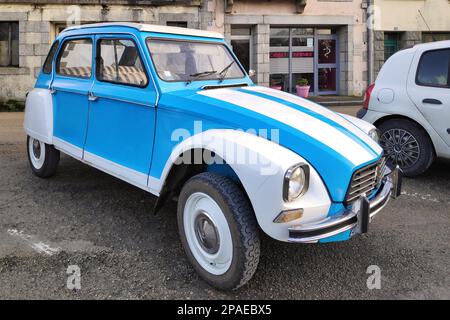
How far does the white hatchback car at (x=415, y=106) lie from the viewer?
514 cm

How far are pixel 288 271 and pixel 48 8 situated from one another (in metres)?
14.7

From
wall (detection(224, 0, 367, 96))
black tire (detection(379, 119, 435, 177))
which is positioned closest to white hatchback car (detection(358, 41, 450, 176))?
black tire (detection(379, 119, 435, 177))

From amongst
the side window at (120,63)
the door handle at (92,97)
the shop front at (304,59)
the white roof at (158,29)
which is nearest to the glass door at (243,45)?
the shop front at (304,59)

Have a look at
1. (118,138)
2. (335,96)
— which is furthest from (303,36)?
(118,138)

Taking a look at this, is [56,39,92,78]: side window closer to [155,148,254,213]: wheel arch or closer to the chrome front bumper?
[155,148,254,213]: wheel arch

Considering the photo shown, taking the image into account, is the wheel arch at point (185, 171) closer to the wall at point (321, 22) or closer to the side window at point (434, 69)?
the side window at point (434, 69)

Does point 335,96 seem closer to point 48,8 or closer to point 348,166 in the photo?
point 48,8

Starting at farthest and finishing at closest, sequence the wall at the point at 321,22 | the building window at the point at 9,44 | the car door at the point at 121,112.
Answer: the wall at the point at 321,22 < the building window at the point at 9,44 < the car door at the point at 121,112

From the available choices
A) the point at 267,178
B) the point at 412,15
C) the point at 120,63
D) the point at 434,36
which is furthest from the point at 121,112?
the point at 434,36

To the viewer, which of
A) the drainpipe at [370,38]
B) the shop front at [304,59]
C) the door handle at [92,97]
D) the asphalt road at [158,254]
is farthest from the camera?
the shop front at [304,59]

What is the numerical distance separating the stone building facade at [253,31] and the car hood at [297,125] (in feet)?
42.3

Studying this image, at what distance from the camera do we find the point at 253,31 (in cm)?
1645

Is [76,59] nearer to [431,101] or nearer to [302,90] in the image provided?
[431,101]

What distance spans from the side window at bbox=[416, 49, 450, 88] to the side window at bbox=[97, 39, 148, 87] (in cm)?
356
